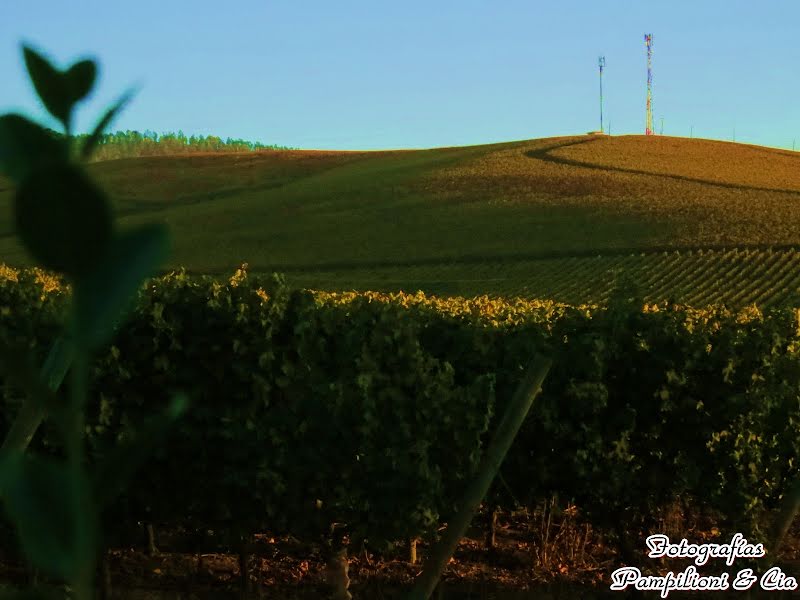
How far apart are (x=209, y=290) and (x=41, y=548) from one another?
703cm

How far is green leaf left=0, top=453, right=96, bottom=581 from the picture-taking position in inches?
18.0

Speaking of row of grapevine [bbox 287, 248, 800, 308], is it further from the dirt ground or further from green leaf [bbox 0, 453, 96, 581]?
green leaf [bbox 0, 453, 96, 581]

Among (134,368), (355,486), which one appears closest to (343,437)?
(355,486)

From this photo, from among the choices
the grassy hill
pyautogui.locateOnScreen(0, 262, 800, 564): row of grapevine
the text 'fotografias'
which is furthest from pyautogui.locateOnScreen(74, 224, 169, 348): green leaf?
the grassy hill

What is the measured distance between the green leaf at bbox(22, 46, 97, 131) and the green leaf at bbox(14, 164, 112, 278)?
12 centimetres

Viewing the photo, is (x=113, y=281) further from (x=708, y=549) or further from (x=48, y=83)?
(x=708, y=549)

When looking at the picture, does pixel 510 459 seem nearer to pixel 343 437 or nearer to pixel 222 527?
pixel 343 437

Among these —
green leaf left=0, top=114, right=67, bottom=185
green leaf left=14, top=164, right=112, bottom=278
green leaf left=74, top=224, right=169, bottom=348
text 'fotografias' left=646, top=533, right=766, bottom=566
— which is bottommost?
text 'fotografias' left=646, top=533, right=766, bottom=566

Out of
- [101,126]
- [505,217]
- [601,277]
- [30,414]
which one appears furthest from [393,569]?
[505,217]

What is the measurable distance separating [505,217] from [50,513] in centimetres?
5541

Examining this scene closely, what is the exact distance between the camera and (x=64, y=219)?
447mm

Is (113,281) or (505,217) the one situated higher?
(505,217)

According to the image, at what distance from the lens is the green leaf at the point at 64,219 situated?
1.42 ft

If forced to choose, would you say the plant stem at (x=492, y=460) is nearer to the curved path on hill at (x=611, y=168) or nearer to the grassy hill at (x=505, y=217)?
the grassy hill at (x=505, y=217)
